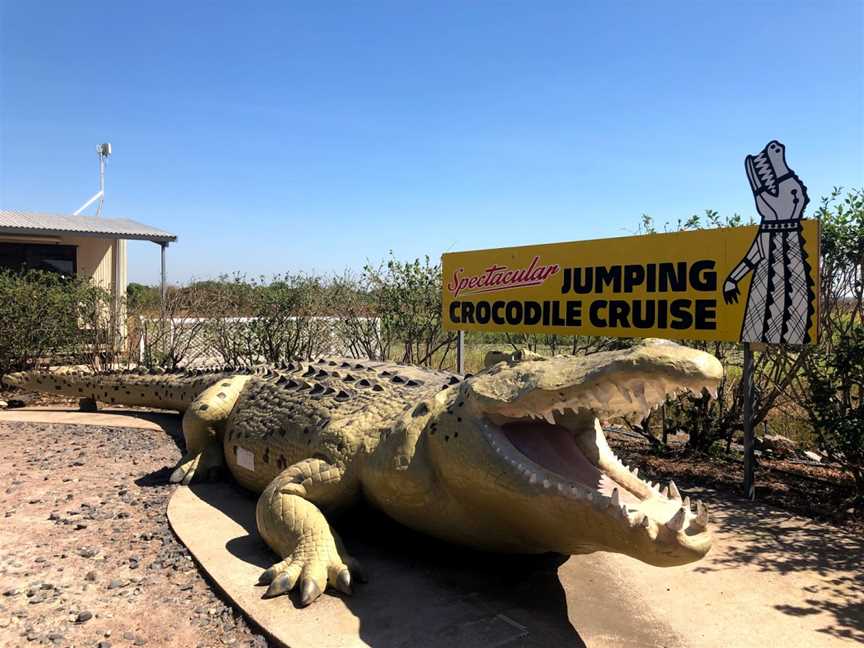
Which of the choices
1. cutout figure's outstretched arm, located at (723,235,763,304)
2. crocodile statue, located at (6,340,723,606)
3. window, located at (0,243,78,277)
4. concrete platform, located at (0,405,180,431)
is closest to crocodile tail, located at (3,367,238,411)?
concrete platform, located at (0,405,180,431)

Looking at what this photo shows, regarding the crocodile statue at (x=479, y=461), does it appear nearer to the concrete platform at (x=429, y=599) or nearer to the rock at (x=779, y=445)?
the concrete platform at (x=429, y=599)

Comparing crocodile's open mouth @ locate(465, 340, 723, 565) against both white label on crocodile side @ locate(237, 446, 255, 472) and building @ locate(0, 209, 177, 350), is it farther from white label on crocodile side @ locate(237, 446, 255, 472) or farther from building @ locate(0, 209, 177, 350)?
building @ locate(0, 209, 177, 350)

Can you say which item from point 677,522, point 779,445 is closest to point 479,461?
point 677,522

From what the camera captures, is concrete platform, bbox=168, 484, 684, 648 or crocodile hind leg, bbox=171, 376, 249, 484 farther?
crocodile hind leg, bbox=171, 376, 249, 484

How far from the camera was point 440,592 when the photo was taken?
3.22 m

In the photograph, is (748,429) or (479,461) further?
(748,429)

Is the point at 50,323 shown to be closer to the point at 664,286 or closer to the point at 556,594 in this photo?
the point at 664,286

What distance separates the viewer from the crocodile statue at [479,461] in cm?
240

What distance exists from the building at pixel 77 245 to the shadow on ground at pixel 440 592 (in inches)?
433

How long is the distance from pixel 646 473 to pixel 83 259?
575 inches

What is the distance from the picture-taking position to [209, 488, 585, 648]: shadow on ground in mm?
2787

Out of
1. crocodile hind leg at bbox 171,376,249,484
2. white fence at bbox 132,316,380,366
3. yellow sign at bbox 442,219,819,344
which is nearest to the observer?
yellow sign at bbox 442,219,819,344

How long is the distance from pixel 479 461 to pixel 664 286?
3554 millimetres

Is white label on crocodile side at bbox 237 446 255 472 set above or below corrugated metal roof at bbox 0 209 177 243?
below
